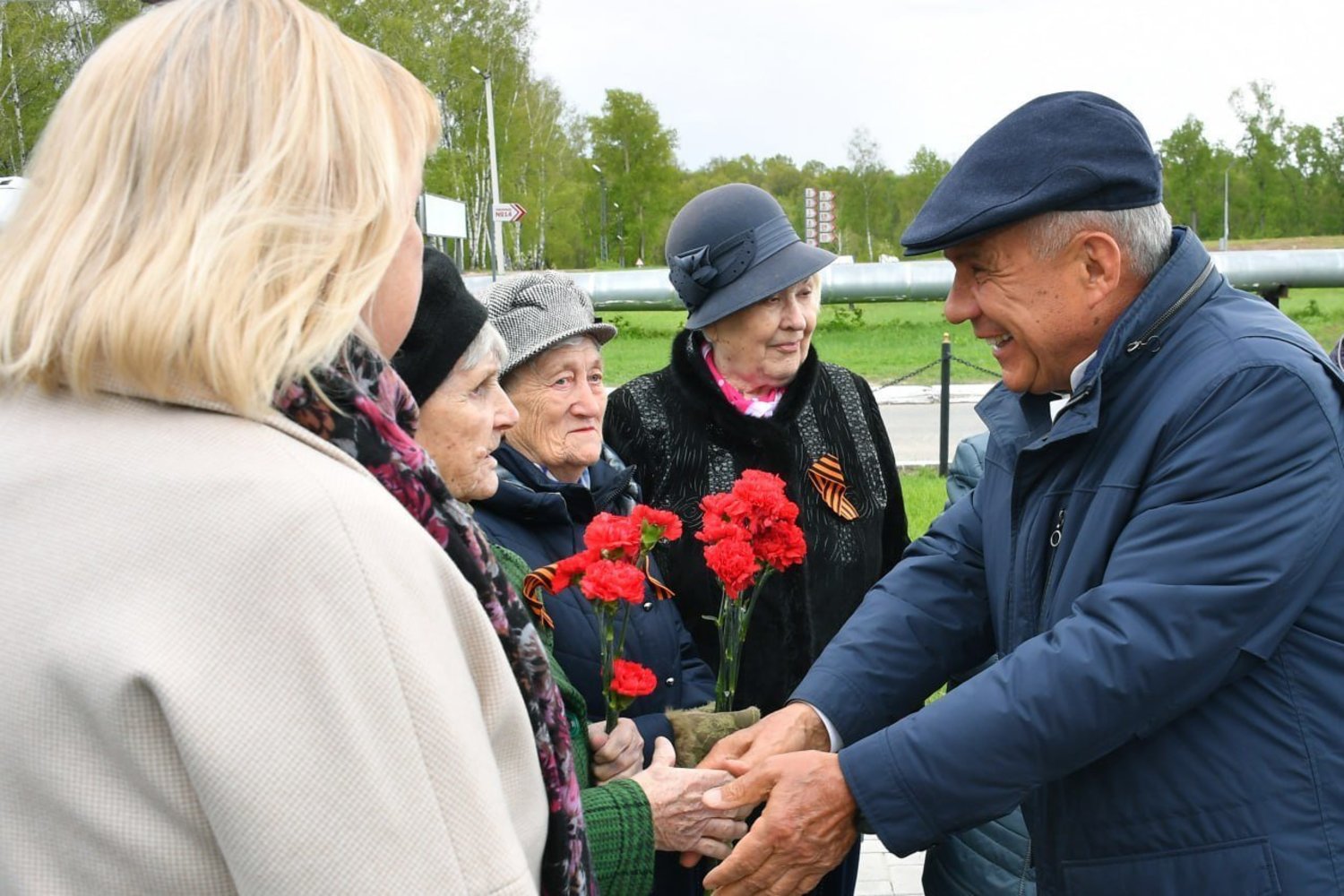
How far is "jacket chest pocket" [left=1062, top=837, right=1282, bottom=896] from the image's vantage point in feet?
6.41

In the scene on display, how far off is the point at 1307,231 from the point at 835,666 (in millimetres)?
67426

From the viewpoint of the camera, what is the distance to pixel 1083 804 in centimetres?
215

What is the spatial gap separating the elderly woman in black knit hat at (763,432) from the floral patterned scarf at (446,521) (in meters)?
1.92

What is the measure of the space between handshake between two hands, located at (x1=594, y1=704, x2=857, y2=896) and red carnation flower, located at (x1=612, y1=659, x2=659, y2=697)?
17 centimetres

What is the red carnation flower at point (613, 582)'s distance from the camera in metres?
2.33

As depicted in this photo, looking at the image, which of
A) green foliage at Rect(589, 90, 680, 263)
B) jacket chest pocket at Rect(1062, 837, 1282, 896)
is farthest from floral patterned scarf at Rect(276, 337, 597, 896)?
green foliage at Rect(589, 90, 680, 263)

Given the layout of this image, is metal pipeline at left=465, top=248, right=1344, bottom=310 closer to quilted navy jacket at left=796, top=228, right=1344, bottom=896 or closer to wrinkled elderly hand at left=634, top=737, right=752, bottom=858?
wrinkled elderly hand at left=634, top=737, right=752, bottom=858

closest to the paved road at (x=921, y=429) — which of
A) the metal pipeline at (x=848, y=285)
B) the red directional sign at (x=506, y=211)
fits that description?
the metal pipeline at (x=848, y=285)

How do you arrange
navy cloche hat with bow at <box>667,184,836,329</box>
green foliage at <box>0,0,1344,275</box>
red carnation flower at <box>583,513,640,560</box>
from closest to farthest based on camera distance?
red carnation flower at <box>583,513,640,560</box>
navy cloche hat with bow at <box>667,184,836,329</box>
green foliage at <box>0,0,1344,275</box>

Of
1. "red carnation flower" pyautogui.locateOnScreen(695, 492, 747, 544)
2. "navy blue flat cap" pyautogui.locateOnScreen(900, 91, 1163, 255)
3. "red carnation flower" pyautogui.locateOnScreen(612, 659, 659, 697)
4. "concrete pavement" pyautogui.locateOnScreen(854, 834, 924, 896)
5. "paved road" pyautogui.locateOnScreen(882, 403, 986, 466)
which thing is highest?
"navy blue flat cap" pyautogui.locateOnScreen(900, 91, 1163, 255)

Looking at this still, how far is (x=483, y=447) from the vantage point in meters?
2.56

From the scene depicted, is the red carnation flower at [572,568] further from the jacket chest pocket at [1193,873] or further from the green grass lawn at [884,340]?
the green grass lawn at [884,340]

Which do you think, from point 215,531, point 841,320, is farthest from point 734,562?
point 841,320

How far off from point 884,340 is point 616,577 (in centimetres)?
2332
